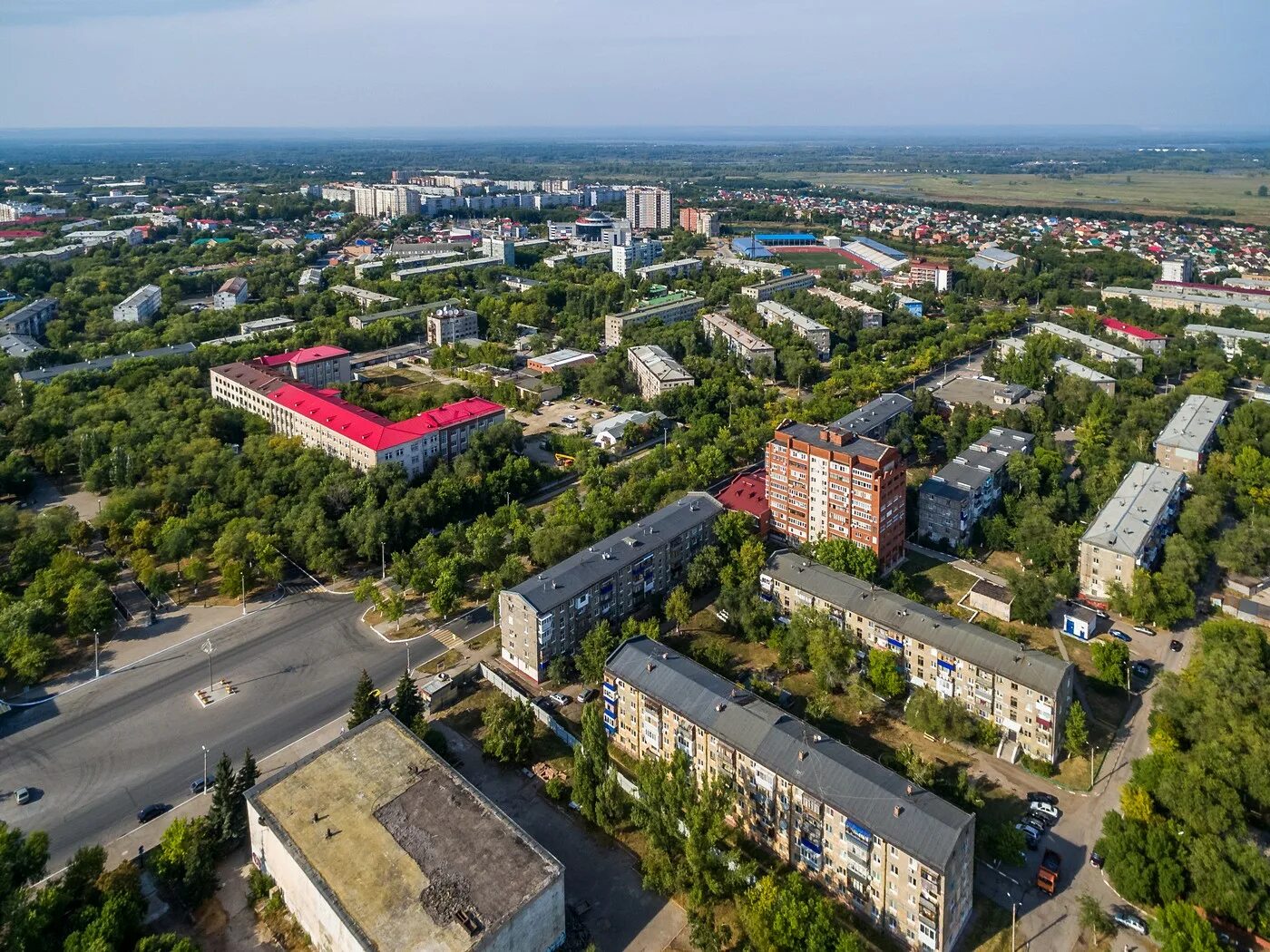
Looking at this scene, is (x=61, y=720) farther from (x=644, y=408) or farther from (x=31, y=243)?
(x=31, y=243)

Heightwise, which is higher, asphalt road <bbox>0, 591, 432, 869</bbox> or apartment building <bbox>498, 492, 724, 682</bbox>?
apartment building <bbox>498, 492, 724, 682</bbox>

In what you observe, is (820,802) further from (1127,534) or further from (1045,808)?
(1127,534)

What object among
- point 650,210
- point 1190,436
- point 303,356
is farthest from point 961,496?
point 650,210

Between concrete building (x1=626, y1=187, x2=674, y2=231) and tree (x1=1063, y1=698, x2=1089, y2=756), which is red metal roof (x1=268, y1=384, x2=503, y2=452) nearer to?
tree (x1=1063, y1=698, x2=1089, y2=756)

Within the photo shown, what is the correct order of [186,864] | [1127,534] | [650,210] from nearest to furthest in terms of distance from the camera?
[186,864] → [1127,534] → [650,210]

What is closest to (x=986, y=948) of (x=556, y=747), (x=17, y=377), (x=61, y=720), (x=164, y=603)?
(x=556, y=747)

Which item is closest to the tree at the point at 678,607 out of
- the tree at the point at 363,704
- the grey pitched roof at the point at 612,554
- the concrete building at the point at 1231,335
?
the grey pitched roof at the point at 612,554

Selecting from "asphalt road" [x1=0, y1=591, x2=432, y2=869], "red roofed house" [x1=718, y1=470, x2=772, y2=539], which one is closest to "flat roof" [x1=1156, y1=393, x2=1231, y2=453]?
"red roofed house" [x1=718, y1=470, x2=772, y2=539]
